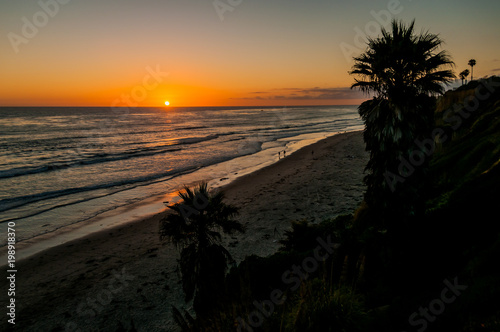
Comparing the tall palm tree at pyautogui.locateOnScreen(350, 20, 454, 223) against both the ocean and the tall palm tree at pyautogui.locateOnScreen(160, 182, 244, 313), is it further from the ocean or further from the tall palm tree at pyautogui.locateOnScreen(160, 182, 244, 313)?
the ocean

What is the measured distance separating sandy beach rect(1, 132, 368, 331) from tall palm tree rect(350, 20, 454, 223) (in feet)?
21.4

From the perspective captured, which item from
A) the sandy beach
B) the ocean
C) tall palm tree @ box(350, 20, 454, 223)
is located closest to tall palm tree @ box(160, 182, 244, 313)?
the sandy beach

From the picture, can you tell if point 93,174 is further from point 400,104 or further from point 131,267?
point 400,104

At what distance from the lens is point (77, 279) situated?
12312mm

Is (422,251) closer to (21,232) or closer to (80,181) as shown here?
(21,232)

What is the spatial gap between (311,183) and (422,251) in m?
18.1

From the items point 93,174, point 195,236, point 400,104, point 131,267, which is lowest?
point 131,267

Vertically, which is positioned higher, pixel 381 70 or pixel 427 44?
pixel 427 44

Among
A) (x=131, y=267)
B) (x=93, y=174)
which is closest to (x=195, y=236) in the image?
(x=131, y=267)

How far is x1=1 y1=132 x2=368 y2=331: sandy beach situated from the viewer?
9.70 meters

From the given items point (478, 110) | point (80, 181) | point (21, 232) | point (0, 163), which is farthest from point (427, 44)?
point (0, 163)

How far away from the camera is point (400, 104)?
9344mm

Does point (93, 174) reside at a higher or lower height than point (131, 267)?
higher

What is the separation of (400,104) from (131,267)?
13.6 metres
